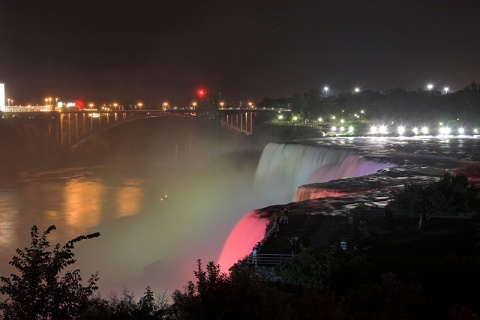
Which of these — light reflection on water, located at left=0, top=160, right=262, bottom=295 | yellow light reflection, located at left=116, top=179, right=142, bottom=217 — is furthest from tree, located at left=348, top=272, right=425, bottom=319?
yellow light reflection, located at left=116, top=179, right=142, bottom=217

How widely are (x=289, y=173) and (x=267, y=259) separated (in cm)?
2474

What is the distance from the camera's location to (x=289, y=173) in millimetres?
38594

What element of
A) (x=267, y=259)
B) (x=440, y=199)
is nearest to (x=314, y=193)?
(x=440, y=199)

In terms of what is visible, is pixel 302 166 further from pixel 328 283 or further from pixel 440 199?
pixel 328 283

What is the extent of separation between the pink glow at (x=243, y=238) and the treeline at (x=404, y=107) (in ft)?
166

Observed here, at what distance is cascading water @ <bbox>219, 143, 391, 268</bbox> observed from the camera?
19984 mm

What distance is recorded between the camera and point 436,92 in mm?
82875

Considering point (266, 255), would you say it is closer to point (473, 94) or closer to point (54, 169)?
point (54, 169)

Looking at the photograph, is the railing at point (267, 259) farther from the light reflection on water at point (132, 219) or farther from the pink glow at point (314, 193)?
the light reflection on water at point (132, 219)

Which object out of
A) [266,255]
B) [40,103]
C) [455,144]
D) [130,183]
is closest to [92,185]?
[130,183]

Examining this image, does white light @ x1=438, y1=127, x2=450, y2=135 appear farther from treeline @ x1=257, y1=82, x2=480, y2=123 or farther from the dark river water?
the dark river water

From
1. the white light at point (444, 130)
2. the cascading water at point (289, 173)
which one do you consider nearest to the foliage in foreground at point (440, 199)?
the cascading water at point (289, 173)

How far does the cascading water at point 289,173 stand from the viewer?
65.6 ft

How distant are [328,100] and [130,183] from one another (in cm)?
4036
